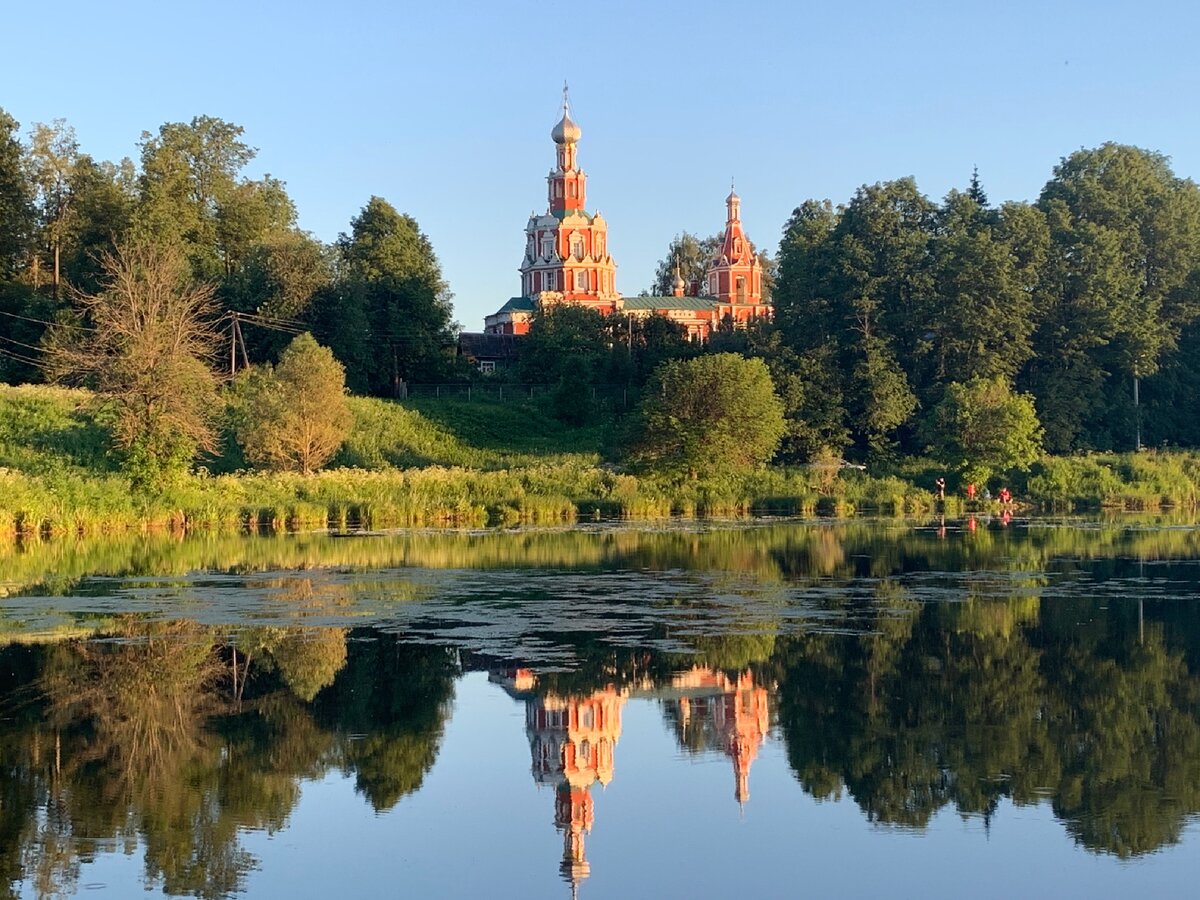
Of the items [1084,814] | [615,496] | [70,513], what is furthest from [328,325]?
[1084,814]

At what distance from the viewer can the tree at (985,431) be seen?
189 ft

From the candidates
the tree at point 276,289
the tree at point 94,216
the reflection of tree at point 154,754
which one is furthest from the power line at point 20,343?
the reflection of tree at point 154,754

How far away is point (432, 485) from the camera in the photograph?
49.7 metres

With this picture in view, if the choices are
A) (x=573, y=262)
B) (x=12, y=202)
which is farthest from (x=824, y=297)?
(x=573, y=262)

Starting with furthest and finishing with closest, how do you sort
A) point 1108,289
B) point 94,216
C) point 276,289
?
point 94,216 → point 276,289 → point 1108,289

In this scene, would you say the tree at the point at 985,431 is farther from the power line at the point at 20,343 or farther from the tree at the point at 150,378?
the power line at the point at 20,343

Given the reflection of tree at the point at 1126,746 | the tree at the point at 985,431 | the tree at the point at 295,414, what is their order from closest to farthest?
the reflection of tree at the point at 1126,746 < the tree at the point at 295,414 < the tree at the point at 985,431

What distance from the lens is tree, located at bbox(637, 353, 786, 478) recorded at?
55844mm

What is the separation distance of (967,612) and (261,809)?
13.9 m

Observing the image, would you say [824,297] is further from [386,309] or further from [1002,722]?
[1002,722]

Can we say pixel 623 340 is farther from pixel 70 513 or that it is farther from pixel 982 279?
pixel 70 513

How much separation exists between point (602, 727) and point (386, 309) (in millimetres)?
65447

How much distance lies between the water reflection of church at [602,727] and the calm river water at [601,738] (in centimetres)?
5

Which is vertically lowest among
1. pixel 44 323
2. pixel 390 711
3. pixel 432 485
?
pixel 390 711
